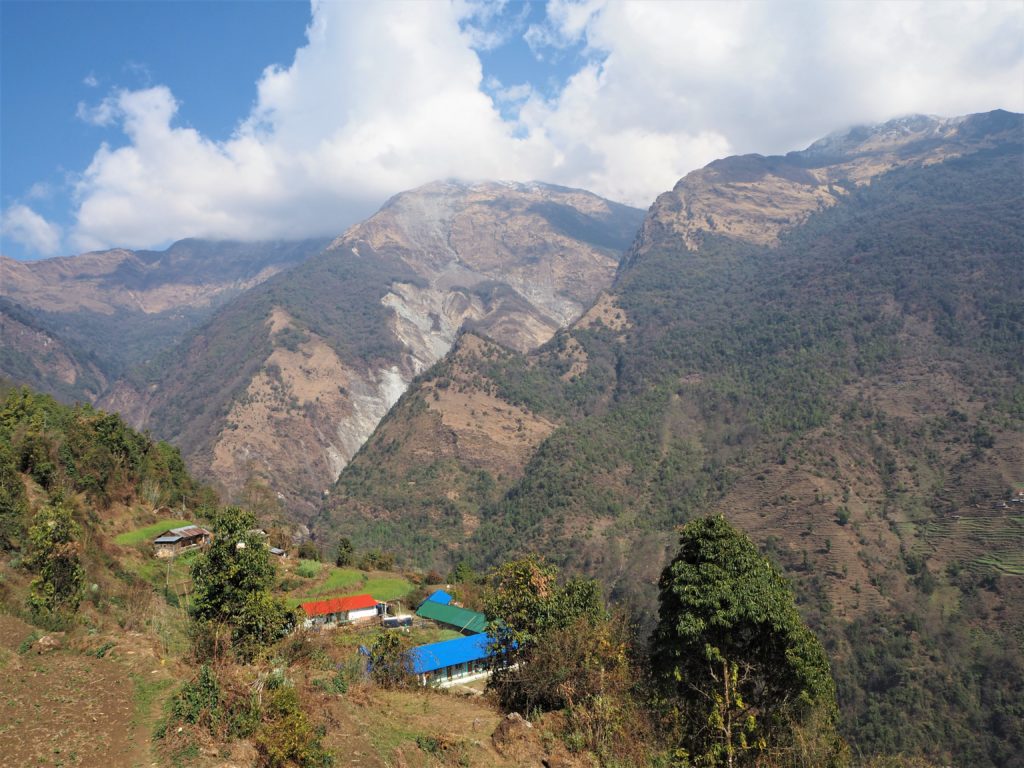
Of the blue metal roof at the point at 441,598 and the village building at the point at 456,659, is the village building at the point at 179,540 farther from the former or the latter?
the blue metal roof at the point at 441,598

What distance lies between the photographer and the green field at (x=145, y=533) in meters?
41.3

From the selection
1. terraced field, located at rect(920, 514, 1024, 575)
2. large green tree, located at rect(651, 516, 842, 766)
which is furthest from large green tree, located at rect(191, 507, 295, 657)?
terraced field, located at rect(920, 514, 1024, 575)

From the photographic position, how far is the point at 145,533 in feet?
145

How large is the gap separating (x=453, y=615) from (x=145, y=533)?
24.9 meters

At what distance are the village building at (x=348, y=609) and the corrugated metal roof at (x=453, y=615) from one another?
455 cm

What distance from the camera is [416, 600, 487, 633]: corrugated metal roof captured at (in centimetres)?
5034

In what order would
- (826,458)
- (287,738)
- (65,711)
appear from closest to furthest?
1. (287,738)
2. (65,711)
3. (826,458)

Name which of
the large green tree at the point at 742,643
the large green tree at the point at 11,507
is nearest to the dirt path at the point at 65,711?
the large green tree at the point at 11,507

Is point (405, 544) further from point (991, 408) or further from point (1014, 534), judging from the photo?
point (991, 408)

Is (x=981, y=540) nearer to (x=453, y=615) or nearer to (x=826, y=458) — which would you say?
(x=826, y=458)

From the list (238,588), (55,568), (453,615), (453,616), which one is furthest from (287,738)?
(453,615)

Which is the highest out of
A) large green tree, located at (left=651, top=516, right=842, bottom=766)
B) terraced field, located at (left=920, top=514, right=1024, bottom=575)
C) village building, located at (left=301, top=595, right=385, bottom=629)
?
large green tree, located at (left=651, top=516, right=842, bottom=766)

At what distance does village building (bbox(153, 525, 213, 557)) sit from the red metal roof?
8312mm

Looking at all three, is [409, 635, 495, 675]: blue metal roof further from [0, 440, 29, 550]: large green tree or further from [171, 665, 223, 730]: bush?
[171, 665, 223, 730]: bush
